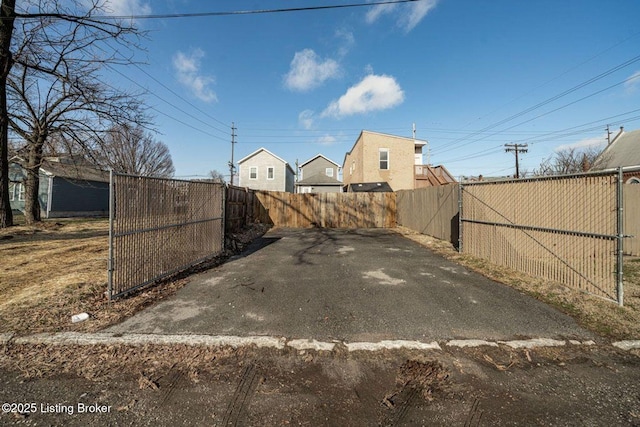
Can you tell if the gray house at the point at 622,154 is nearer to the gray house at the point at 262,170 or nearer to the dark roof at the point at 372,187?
the dark roof at the point at 372,187

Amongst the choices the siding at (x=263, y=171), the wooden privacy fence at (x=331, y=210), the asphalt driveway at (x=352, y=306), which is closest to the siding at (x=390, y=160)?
the wooden privacy fence at (x=331, y=210)

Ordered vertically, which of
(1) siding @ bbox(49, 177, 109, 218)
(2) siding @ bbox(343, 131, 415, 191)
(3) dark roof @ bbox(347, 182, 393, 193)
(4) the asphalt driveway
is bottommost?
(4) the asphalt driveway

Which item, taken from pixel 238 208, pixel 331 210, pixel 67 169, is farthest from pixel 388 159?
pixel 67 169

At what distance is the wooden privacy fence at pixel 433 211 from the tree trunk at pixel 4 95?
14.7 meters

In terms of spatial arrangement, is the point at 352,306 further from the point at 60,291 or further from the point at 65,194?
the point at 65,194

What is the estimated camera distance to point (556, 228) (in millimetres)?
5004

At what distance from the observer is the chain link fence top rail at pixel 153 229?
403 centimetres

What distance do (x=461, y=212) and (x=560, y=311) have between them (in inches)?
167

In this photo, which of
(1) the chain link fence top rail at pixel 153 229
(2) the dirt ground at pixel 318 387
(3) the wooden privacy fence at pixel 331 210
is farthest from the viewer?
(3) the wooden privacy fence at pixel 331 210

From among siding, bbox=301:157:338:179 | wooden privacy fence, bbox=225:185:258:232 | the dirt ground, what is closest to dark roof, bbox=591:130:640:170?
siding, bbox=301:157:338:179

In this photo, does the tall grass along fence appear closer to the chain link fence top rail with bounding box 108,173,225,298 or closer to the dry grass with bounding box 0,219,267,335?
the dry grass with bounding box 0,219,267,335

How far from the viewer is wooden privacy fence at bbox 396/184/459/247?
8.95 metres

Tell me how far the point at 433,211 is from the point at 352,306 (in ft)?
26.0

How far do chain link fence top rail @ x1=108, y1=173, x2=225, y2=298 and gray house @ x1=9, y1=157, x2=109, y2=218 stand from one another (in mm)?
16526
